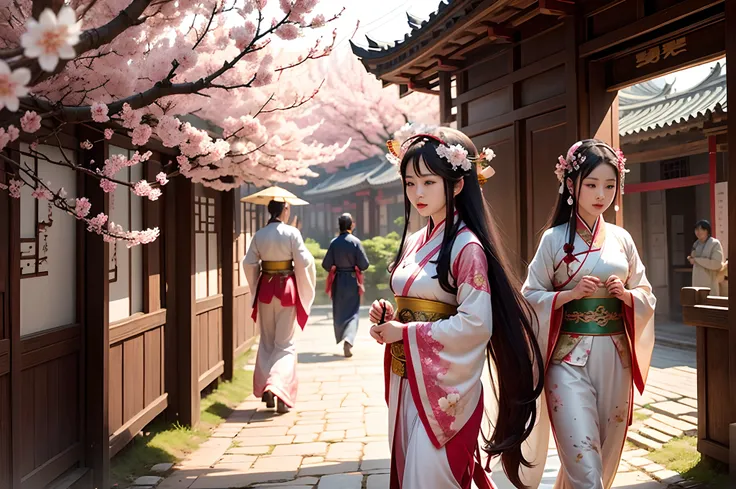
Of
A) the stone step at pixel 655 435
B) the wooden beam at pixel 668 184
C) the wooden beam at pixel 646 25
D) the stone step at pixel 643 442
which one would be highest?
the wooden beam at pixel 646 25

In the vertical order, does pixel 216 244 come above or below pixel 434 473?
above

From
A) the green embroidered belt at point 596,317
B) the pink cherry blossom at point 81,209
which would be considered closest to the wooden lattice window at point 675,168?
the green embroidered belt at point 596,317

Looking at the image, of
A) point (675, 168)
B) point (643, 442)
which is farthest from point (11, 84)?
point (675, 168)

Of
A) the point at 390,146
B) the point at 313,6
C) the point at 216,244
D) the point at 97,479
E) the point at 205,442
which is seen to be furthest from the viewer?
the point at 216,244

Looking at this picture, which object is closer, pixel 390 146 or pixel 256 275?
pixel 390 146

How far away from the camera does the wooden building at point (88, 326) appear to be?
3.88m

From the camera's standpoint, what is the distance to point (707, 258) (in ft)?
39.4

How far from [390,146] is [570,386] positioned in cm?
168

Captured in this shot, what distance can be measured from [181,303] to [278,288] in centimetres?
161

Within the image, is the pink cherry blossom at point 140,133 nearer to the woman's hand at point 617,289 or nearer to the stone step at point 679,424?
the woman's hand at point 617,289

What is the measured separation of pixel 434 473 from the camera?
3.19 metres

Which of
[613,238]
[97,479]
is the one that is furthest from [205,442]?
[613,238]

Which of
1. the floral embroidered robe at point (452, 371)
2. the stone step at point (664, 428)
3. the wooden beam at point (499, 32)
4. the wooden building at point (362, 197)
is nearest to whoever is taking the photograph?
the floral embroidered robe at point (452, 371)

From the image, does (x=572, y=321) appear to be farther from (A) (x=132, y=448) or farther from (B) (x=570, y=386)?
(A) (x=132, y=448)
